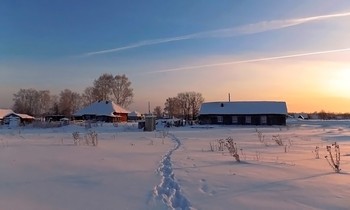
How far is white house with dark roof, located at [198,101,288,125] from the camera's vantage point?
64.8 metres

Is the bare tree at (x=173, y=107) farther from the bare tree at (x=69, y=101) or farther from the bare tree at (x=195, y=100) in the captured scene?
the bare tree at (x=69, y=101)

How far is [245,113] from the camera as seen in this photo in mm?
65375

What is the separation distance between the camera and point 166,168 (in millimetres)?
10633

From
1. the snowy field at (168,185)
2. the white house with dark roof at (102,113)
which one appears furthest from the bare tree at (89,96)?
the snowy field at (168,185)

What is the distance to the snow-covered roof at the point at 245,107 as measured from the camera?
65.0 metres

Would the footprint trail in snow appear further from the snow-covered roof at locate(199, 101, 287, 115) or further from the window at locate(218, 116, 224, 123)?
the window at locate(218, 116, 224, 123)

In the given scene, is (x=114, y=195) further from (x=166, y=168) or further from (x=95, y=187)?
(x=166, y=168)

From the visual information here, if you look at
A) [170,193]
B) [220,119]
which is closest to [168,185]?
[170,193]

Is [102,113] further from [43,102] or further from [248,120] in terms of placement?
[43,102]

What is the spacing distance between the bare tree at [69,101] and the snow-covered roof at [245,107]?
62625mm

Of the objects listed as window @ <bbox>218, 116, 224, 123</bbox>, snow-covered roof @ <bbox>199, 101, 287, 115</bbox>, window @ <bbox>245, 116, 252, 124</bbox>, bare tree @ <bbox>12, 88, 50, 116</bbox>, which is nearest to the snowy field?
snow-covered roof @ <bbox>199, 101, 287, 115</bbox>

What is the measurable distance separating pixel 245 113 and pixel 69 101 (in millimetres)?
73147

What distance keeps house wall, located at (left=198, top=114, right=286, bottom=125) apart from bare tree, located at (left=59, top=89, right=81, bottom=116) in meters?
63.7

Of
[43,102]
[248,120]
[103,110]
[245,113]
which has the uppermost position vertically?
[43,102]
